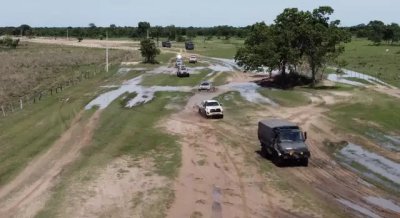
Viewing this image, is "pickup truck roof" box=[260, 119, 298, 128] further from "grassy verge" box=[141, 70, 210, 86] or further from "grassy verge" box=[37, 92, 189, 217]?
"grassy verge" box=[141, 70, 210, 86]

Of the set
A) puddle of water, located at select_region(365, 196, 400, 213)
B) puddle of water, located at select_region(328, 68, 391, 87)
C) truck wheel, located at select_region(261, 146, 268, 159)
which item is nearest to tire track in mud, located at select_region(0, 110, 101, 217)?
truck wheel, located at select_region(261, 146, 268, 159)

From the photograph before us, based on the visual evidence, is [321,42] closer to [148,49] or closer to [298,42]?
[298,42]

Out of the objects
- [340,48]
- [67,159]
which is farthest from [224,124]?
[340,48]

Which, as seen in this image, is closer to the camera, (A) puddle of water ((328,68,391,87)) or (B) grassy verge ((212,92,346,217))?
(B) grassy verge ((212,92,346,217))

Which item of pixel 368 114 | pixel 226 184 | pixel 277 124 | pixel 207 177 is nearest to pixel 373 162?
pixel 277 124

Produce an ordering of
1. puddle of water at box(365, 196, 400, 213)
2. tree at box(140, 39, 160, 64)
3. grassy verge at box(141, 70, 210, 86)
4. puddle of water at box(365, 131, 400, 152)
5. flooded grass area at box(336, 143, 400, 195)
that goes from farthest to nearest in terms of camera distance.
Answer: tree at box(140, 39, 160, 64)
grassy verge at box(141, 70, 210, 86)
puddle of water at box(365, 131, 400, 152)
flooded grass area at box(336, 143, 400, 195)
puddle of water at box(365, 196, 400, 213)

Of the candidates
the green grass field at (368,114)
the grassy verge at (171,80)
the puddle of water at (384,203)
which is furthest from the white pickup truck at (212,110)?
the grassy verge at (171,80)

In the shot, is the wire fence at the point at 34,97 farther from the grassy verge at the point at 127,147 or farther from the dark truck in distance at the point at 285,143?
the dark truck in distance at the point at 285,143
